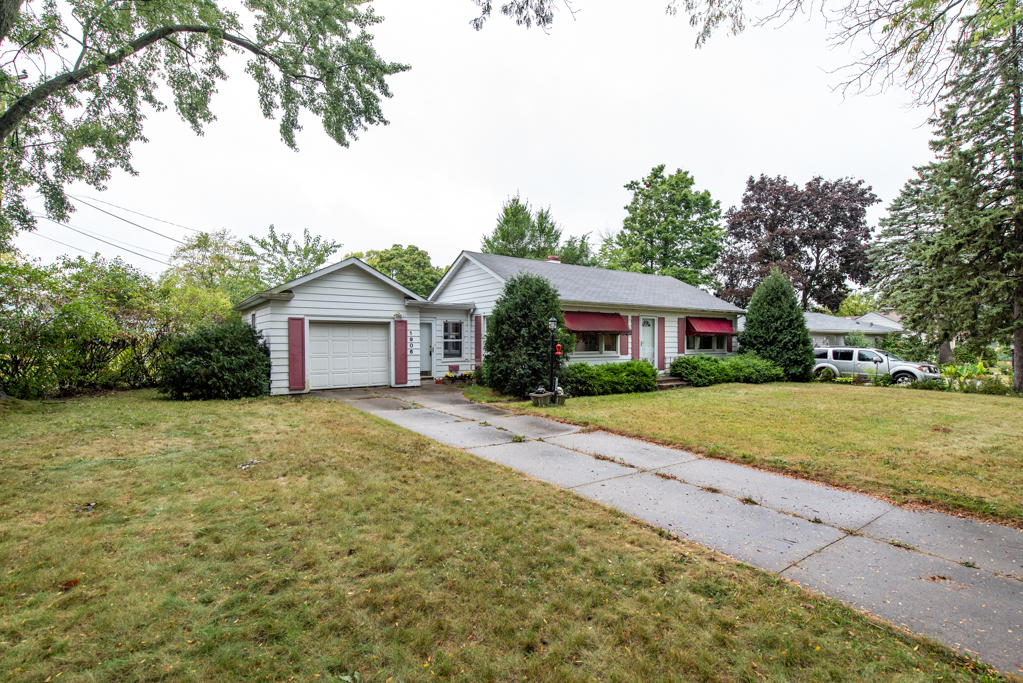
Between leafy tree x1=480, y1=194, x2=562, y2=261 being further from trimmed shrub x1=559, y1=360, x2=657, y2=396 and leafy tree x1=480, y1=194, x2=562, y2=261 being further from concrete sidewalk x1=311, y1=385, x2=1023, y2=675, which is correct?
concrete sidewalk x1=311, y1=385, x2=1023, y2=675

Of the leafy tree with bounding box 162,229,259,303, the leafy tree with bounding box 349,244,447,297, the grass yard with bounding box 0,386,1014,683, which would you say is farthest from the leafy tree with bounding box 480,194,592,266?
the grass yard with bounding box 0,386,1014,683

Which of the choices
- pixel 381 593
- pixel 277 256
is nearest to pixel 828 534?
pixel 381 593

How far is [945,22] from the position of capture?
4504mm

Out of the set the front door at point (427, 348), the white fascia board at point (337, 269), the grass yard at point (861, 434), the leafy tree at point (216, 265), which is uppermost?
the leafy tree at point (216, 265)

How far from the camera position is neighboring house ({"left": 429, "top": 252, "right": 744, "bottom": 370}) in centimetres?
1401

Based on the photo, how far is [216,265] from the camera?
28.1 metres

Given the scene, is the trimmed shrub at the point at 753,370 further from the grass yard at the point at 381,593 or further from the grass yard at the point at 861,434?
the grass yard at the point at 381,593

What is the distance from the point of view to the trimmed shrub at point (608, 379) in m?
11.6

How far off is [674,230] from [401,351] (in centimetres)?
2472

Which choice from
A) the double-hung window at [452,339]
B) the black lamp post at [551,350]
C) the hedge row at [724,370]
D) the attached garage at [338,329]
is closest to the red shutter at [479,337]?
the double-hung window at [452,339]

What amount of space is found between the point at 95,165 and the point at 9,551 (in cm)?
1210

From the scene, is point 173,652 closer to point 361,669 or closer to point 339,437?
point 361,669

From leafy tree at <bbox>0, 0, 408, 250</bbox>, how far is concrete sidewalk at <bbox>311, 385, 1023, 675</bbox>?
34.2 ft

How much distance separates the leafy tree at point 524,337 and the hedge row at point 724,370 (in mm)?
5758
